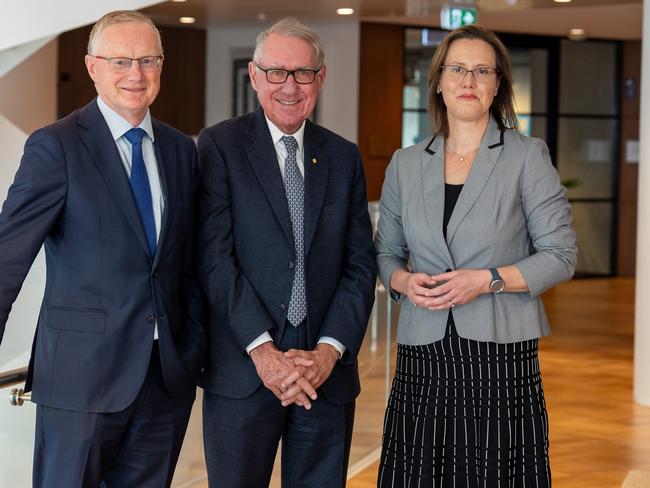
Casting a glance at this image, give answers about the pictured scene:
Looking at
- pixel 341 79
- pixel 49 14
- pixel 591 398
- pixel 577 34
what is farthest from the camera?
pixel 577 34

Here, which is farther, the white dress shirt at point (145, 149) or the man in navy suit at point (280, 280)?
the man in navy suit at point (280, 280)

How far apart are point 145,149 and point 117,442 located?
0.80 m

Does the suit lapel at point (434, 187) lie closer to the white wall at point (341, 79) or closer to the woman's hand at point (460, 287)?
the woman's hand at point (460, 287)

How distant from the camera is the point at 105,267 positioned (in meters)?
2.76

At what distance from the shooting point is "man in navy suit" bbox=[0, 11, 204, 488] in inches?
108

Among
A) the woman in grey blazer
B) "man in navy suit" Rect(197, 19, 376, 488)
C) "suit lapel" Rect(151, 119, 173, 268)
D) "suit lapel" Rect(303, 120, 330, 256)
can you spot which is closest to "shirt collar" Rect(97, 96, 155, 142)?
"suit lapel" Rect(151, 119, 173, 268)

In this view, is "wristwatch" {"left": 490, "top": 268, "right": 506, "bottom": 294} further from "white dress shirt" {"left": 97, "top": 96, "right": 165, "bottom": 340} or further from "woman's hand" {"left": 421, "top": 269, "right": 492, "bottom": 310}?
"white dress shirt" {"left": 97, "top": 96, "right": 165, "bottom": 340}

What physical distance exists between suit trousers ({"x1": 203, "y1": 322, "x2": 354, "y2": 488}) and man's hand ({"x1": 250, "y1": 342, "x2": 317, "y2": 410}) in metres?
0.09

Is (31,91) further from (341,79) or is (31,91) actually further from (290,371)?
(290,371)

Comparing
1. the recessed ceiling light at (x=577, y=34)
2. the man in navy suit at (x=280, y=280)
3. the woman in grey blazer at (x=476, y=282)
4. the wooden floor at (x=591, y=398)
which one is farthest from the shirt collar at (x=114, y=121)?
the recessed ceiling light at (x=577, y=34)

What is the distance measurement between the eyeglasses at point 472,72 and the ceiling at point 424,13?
6796 millimetres

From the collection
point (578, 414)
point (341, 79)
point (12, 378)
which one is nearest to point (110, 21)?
point (12, 378)

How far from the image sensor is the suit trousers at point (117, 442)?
2.79 meters

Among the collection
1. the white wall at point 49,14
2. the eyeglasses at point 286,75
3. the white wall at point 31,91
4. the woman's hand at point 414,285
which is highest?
the white wall at point 49,14
